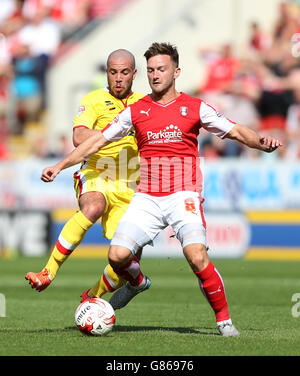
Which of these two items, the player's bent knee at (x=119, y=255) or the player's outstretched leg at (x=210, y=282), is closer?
the player's outstretched leg at (x=210, y=282)

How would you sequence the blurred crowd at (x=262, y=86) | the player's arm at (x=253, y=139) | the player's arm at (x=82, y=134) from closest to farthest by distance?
the player's arm at (x=253, y=139)
the player's arm at (x=82, y=134)
the blurred crowd at (x=262, y=86)

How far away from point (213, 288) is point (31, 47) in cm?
1527

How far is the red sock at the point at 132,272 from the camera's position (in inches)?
334

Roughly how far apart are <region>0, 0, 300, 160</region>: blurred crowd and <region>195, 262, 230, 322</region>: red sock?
10.7 metres

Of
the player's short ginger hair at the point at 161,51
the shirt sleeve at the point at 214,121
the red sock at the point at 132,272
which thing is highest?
the player's short ginger hair at the point at 161,51

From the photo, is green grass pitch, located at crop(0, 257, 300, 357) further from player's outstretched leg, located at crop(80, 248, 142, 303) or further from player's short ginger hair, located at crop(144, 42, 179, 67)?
player's short ginger hair, located at crop(144, 42, 179, 67)

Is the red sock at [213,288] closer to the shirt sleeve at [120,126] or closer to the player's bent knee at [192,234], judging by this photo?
the player's bent knee at [192,234]

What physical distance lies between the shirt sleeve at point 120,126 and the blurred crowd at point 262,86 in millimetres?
10257

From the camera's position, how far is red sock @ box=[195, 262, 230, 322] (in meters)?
7.62

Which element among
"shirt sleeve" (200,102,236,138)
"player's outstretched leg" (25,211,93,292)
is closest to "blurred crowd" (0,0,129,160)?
"player's outstretched leg" (25,211,93,292)

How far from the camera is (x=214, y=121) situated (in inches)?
306

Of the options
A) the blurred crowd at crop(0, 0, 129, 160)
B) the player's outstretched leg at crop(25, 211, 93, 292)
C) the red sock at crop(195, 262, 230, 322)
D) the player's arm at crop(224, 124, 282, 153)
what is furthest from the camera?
the blurred crowd at crop(0, 0, 129, 160)

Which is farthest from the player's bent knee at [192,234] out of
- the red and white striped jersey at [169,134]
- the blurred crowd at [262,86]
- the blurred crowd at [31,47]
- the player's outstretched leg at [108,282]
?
the blurred crowd at [31,47]
